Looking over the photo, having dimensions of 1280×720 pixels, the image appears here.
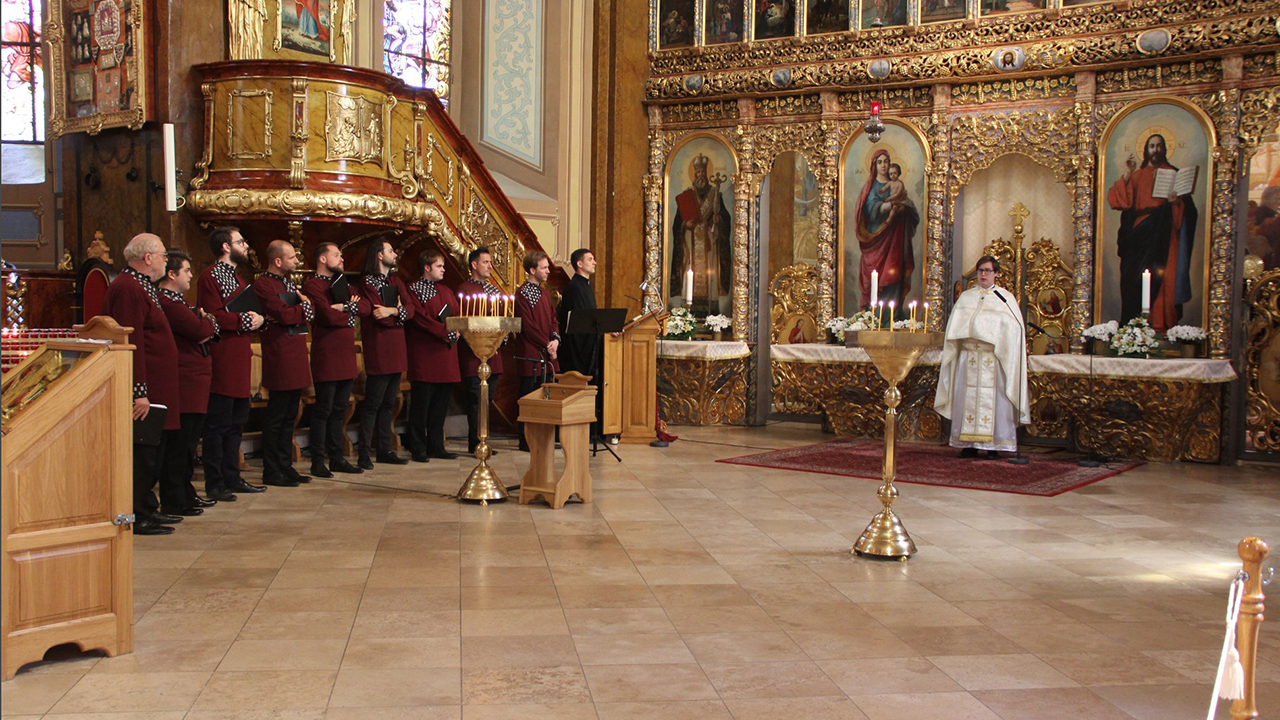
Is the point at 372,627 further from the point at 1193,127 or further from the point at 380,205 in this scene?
the point at 1193,127

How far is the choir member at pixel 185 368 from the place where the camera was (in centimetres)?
648

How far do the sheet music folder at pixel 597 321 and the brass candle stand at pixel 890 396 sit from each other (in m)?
3.11

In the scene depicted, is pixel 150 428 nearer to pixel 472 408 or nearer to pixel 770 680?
pixel 770 680

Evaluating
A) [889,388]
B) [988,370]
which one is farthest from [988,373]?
[889,388]

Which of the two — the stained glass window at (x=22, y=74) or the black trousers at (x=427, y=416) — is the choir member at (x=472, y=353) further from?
the stained glass window at (x=22, y=74)

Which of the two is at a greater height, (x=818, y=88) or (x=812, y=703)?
(x=818, y=88)

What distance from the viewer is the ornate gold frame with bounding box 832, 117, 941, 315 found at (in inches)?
474

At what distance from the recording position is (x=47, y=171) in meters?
12.6

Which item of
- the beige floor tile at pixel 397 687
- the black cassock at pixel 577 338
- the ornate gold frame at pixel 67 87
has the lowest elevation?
the beige floor tile at pixel 397 687

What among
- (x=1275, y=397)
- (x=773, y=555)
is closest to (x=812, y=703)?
(x=773, y=555)

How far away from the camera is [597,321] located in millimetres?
8781

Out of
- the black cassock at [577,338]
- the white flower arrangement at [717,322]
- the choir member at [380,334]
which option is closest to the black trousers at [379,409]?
the choir member at [380,334]

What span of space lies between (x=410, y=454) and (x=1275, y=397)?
26.4 feet

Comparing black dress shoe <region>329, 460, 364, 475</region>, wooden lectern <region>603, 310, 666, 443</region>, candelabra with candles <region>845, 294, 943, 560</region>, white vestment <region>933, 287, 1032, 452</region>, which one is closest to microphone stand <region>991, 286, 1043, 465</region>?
white vestment <region>933, 287, 1032, 452</region>
